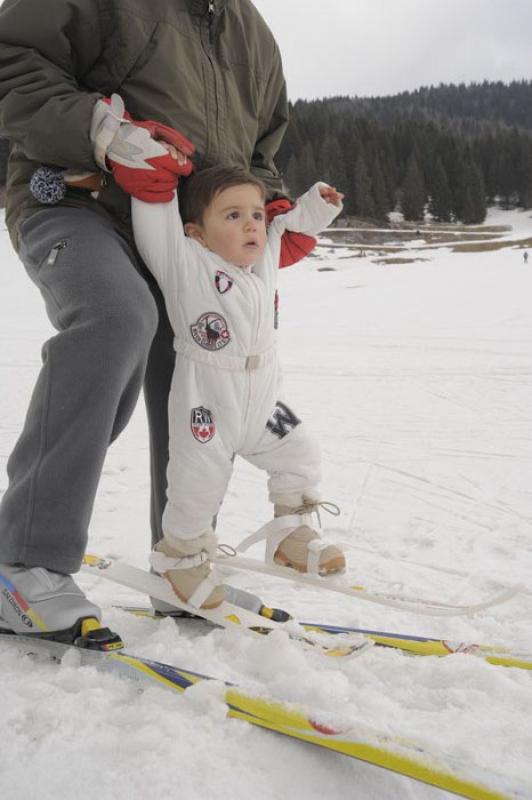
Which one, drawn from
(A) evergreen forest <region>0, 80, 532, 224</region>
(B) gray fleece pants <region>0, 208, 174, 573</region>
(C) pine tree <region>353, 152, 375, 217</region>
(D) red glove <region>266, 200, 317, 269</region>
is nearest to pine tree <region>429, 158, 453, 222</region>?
(A) evergreen forest <region>0, 80, 532, 224</region>

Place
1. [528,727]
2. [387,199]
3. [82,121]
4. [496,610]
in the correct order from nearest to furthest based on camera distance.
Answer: [528,727]
[82,121]
[496,610]
[387,199]

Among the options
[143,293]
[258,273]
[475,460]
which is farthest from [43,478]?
[475,460]

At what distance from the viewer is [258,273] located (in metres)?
2.11

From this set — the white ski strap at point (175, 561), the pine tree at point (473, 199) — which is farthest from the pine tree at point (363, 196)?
the white ski strap at point (175, 561)

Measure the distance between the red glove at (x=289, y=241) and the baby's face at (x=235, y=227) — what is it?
0.19 meters

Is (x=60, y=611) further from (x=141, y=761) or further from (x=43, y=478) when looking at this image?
(x=141, y=761)

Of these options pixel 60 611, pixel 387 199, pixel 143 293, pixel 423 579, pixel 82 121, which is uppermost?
pixel 387 199

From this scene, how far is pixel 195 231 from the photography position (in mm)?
2029

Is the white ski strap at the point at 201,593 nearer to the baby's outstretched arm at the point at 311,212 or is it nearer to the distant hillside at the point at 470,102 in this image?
the baby's outstretched arm at the point at 311,212

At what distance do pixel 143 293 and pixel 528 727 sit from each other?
127 centimetres

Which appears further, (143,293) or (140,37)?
(140,37)

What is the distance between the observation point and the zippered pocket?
1.58m

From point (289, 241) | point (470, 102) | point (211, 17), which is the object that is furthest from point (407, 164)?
point (470, 102)

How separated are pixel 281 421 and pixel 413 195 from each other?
5825 centimetres
